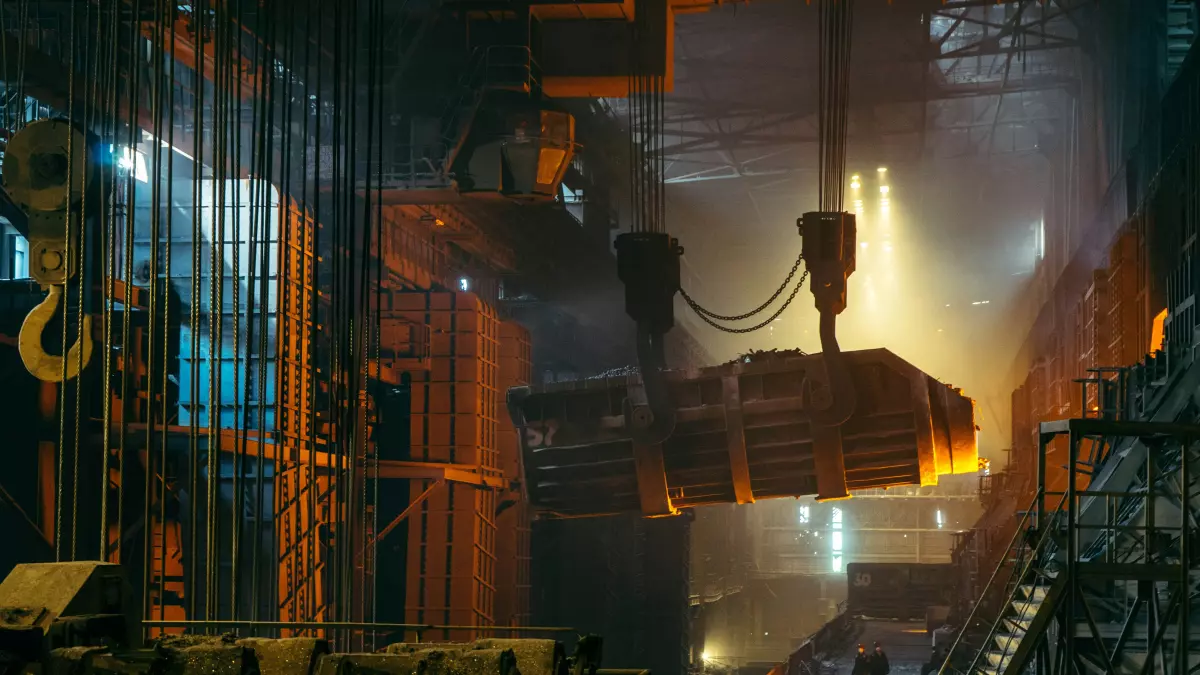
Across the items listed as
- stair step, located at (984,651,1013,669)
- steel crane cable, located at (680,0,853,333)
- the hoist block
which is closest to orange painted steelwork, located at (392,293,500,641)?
steel crane cable, located at (680,0,853,333)

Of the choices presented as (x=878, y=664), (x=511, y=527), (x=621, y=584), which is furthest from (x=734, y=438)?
(x=621, y=584)

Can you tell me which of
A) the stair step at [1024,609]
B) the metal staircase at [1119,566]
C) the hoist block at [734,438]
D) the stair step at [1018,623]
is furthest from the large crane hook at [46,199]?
the stair step at [1024,609]

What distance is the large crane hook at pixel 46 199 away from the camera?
31.9 ft

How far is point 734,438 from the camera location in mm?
18062

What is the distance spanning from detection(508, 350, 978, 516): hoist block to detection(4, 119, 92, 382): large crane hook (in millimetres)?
9395

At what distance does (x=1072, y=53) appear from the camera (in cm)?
3622

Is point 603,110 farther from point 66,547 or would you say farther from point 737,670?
point 66,547

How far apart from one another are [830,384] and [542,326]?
16.8 meters

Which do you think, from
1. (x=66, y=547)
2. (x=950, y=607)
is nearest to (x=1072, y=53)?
(x=950, y=607)

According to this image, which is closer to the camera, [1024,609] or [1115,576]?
[1115,576]

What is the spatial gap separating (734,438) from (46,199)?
10.3 m

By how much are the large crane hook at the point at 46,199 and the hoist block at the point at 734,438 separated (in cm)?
940

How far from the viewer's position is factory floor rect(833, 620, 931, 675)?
28.1 metres

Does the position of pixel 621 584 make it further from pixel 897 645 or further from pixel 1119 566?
pixel 1119 566
